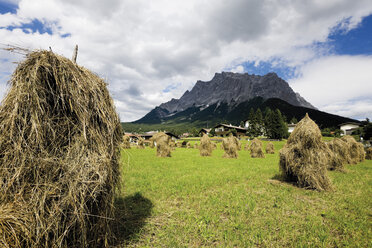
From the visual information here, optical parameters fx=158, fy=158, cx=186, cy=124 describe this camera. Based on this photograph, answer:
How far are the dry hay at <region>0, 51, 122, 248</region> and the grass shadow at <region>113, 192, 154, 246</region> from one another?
705 mm

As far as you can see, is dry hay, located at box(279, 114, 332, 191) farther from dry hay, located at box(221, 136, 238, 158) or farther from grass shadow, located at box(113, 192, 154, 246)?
dry hay, located at box(221, 136, 238, 158)

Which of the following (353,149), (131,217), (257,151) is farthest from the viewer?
(257,151)

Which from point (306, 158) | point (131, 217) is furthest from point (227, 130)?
point (131, 217)

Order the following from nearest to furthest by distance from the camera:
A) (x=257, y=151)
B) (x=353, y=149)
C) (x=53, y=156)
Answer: (x=53, y=156), (x=353, y=149), (x=257, y=151)

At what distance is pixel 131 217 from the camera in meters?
5.38

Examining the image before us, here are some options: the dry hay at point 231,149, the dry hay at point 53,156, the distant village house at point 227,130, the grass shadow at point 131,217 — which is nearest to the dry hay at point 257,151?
the dry hay at point 231,149

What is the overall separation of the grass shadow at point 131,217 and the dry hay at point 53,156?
0.71 m

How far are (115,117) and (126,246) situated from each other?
10.5 ft

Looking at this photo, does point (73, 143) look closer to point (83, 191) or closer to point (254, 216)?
point (83, 191)

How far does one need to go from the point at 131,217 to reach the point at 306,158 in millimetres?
9168

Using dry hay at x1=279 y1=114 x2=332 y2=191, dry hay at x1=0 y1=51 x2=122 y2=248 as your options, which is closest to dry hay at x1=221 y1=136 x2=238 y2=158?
dry hay at x1=279 y1=114 x2=332 y2=191

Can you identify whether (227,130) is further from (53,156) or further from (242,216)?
(53,156)

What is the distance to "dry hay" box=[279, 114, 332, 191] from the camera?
8359mm

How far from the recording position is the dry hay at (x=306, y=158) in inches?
329
